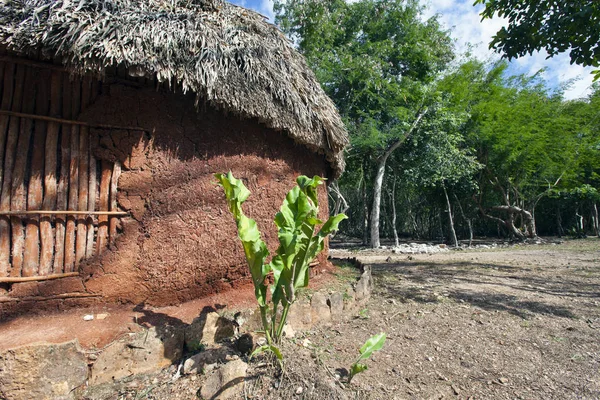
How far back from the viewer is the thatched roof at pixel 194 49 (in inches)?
115

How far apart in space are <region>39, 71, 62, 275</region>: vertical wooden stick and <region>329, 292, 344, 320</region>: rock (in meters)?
2.73

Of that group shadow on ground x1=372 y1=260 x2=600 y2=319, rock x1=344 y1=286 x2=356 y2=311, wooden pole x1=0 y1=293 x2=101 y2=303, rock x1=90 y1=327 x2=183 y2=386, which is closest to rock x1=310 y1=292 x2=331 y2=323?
rock x1=344 y1=286 x2=356 y2=311

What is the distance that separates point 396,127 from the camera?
1150cm

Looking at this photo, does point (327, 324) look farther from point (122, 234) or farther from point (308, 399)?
point (122, 234)

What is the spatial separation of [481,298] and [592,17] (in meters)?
3.66

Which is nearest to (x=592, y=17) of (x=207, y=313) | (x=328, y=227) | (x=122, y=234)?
(x=328, y=227)

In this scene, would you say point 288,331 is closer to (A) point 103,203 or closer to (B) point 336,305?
(B) point 336,305

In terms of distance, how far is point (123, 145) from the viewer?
3.33 metres

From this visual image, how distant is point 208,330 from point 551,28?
4.85 meters

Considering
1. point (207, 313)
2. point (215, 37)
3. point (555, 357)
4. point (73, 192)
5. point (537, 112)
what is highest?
point (537, 112)

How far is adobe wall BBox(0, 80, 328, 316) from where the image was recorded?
318 cm

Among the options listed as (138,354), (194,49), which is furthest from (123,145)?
(138,354)

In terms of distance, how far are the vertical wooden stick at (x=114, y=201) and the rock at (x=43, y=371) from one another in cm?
100

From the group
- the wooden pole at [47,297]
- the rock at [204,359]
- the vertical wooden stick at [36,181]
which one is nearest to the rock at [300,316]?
the rock at [204,359]
